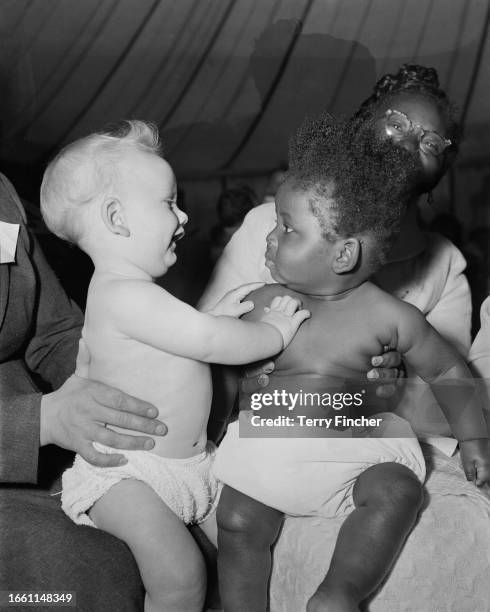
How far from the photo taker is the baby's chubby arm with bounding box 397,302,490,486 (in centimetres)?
115

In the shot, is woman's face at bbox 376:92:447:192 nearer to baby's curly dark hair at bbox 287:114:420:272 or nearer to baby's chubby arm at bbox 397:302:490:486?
baby's curly dark hair at bbox 287:114:420:272

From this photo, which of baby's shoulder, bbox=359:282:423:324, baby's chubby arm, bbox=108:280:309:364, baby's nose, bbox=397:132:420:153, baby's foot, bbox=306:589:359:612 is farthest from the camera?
baby's nose, bbox=397:132:420:153

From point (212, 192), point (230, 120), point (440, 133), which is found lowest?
point (212, 192)

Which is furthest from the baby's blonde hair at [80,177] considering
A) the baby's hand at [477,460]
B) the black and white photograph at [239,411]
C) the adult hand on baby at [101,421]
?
the baby's hand at [477,460]

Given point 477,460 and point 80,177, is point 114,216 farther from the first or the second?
point 477,460

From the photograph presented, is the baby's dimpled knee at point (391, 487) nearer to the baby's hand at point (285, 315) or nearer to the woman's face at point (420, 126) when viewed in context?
the baby's hand at point (285, 315)

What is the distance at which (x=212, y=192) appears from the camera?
3.90 meters

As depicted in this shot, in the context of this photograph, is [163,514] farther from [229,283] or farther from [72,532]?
[229,283]

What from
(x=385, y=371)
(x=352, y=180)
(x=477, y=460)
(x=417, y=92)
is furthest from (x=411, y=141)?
(x=477, y=460)

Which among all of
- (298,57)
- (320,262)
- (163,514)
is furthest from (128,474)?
(298,57)

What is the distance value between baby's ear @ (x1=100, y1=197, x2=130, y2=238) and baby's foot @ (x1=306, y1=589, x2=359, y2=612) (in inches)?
22.2

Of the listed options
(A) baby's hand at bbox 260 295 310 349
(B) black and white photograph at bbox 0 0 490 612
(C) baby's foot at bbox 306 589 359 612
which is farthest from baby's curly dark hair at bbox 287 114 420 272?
(C) baby's foot at bbox 306 589 359 612

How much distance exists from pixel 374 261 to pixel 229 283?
0.42 m

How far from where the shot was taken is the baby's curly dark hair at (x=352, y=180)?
3.56ft
